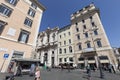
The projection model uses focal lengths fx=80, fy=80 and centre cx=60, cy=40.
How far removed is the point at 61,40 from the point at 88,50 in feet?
49.9

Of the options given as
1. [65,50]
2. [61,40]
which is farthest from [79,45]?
[61,40]

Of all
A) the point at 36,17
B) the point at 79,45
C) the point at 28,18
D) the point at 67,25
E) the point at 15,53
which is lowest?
the point at 15,53

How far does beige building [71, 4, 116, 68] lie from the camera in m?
25.5

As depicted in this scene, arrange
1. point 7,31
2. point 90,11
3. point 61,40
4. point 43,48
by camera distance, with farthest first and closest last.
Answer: point 43,48, point 61,40, point 90,11, point 7,31

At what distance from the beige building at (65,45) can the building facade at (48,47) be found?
2.13 metres

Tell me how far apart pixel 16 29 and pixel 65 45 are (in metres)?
24.4

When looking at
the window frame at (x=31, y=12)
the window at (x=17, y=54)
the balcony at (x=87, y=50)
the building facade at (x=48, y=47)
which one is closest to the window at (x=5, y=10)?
the window frame at (x=31, y=12)

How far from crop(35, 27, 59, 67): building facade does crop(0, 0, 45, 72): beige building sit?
68.5 ft

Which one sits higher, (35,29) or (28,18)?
(28,18)

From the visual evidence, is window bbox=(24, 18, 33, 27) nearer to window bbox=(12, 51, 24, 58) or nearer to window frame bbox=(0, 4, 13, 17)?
window frame bbox=(0, 4, 13, 17)

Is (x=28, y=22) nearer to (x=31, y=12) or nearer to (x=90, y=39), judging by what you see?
(x=31, y=12)

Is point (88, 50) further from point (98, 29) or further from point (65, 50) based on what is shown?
point (65, 50)

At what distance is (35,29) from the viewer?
798 inches

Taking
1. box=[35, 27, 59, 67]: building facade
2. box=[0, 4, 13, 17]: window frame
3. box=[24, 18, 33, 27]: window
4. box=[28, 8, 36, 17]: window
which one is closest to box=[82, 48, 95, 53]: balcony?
box=[35, 27, 59, 67]: building facade
